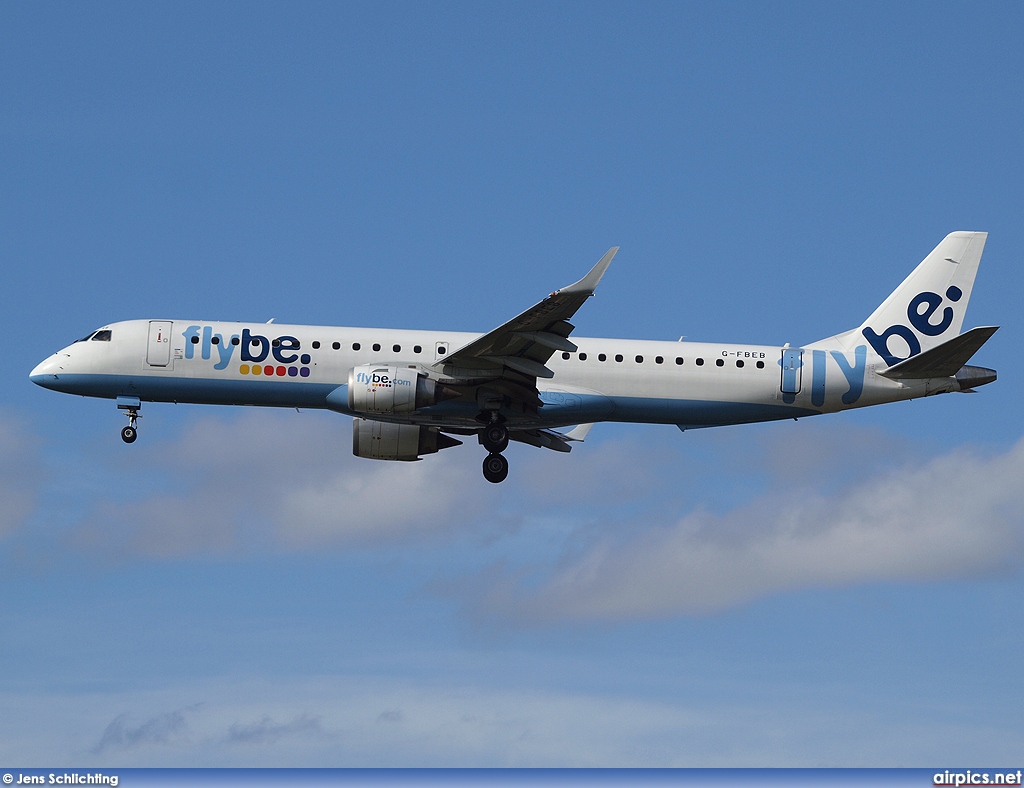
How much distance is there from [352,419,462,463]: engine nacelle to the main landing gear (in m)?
3.46

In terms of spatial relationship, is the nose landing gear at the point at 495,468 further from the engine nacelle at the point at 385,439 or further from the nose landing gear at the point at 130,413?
the nose landing gear at the point at 130,413

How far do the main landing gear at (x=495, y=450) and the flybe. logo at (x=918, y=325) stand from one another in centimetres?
1322

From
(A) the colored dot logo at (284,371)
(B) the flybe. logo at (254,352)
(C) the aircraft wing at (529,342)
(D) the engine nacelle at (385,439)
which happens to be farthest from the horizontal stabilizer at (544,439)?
(B) the flybe. logo at (254,352)

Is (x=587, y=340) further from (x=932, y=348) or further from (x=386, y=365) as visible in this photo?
(x=932, y=348)

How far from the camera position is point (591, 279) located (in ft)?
129

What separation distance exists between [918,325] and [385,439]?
18907mm

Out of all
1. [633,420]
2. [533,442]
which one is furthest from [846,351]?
[533,442]

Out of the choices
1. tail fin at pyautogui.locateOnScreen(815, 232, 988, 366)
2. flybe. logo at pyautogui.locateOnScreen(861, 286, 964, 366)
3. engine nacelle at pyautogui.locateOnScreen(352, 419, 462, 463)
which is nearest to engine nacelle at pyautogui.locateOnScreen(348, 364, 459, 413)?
engine nacelle at pyautogui.locateOnScreen(352, 419, 462, 463)

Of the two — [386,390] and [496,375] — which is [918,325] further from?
[386,390]

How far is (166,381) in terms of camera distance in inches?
1761

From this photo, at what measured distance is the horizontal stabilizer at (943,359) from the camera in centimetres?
4197

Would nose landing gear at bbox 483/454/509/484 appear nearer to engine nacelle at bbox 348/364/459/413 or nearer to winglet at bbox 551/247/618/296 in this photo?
engine nacelle at bbox 348/364/459/413

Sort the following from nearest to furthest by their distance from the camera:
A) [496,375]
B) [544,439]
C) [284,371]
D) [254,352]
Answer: [496,375] → [284,371] → [254,352] → [544,439]

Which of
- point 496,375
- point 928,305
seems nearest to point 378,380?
point 496,375
